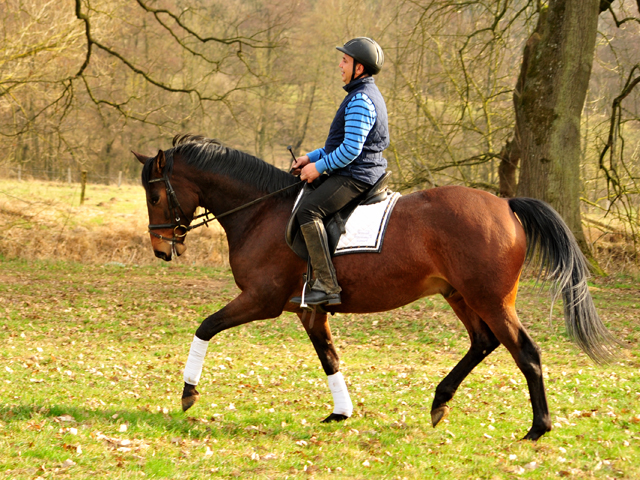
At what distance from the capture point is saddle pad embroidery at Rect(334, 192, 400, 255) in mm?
5254

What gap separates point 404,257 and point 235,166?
1.92 m

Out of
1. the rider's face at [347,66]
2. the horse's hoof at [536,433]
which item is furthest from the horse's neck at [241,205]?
the horse's hoof at [536,433]

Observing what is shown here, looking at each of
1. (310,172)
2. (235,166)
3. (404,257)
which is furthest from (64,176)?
(404,257)

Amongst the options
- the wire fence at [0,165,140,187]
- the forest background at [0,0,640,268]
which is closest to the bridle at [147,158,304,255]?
the forest background at [0,0,640,268]

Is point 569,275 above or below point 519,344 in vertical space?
above

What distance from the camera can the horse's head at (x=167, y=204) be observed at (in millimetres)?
5832

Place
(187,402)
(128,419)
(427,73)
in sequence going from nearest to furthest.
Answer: (128,419)
(187,402)
(427,73)

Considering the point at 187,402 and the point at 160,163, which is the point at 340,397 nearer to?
the point at 187,402

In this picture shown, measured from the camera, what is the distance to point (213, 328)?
539cm

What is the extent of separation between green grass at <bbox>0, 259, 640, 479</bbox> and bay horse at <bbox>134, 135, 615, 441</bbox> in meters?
0.44

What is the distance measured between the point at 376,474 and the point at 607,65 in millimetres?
15292

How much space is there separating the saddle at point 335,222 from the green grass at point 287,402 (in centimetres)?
167

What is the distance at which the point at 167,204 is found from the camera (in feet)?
19.2

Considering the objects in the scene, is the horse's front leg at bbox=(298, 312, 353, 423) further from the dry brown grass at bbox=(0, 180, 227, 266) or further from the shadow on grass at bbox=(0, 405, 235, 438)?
the dry brown grass at bbox=(0, 180, 227, 266)
